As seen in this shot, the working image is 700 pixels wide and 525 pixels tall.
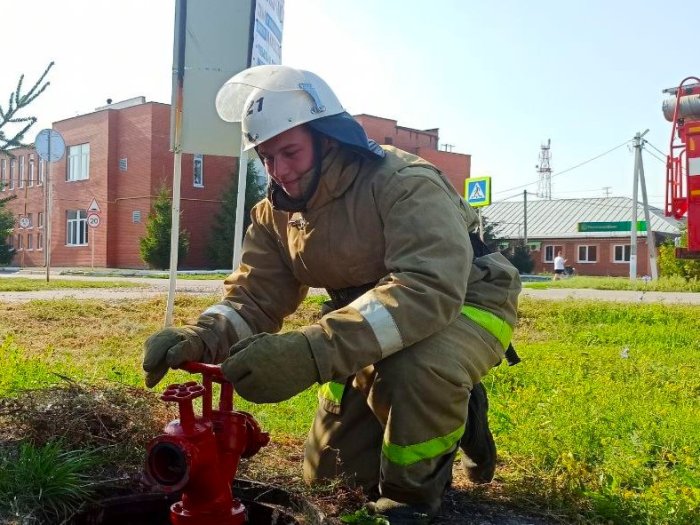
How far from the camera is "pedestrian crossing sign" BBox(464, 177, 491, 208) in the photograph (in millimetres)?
15336

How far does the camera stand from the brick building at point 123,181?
3462 cm

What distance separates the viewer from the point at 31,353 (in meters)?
5.45

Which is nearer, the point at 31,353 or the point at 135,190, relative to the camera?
the point at 31,353

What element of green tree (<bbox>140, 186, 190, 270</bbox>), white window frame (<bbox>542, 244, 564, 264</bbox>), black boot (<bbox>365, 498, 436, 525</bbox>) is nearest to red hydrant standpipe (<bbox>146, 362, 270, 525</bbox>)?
black boot (<bbox>365, 498, 436, 525</bbox>)

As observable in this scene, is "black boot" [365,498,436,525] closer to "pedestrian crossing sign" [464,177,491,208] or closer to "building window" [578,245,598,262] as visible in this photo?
"pedestrian crossing sign" [464,177,491,208]

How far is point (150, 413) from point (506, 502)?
1457mm

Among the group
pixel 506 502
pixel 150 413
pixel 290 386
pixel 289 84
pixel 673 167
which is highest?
pixel 673 167

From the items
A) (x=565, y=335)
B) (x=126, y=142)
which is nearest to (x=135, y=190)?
(x=126, y=142)

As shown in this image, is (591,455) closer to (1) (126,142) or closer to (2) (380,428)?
(2) (380,428)

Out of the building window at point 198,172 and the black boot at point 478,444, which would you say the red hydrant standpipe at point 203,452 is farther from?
the building window at point 198,172

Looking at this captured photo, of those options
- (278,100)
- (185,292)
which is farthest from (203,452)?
(185,292)

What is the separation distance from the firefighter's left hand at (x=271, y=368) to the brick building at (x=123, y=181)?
3240cm

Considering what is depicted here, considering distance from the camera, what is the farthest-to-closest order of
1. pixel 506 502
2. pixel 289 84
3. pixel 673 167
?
pixel 673 167 → pixel 506 502 → pixel 289 84

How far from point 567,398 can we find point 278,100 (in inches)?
99.7
